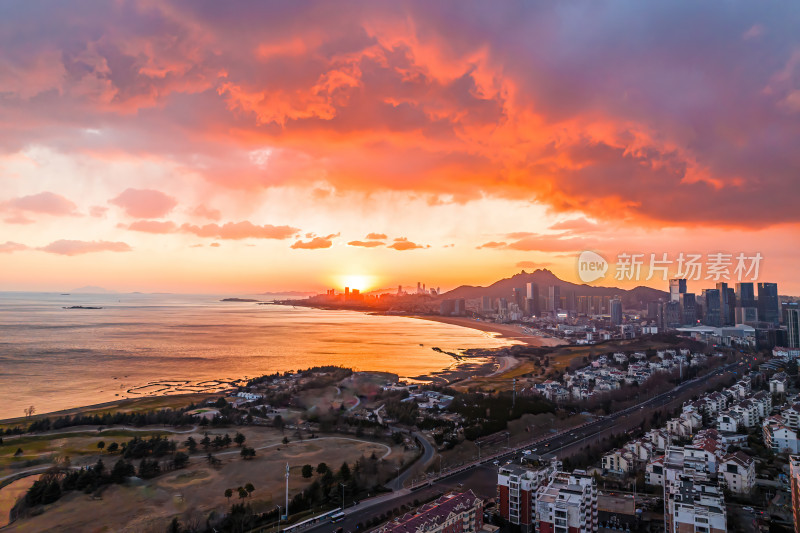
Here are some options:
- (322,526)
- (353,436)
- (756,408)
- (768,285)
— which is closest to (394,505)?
(322,526)

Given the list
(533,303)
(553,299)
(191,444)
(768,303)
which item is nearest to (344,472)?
(191,444)

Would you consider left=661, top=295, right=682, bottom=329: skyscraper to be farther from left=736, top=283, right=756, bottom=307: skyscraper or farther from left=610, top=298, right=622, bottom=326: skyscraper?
left=610, top=298, right=622, bottom=326: skyscraper

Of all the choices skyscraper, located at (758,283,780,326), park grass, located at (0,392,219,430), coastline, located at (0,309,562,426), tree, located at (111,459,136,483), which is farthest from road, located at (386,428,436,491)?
skyscraper, located at (758,283,780,326)

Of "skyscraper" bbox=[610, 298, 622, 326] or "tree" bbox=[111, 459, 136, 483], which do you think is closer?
"tree" bbox=[111, 459, 136, 483]

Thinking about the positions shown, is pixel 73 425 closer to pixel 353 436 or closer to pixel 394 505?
pixel 353 436

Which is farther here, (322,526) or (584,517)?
(322,526)

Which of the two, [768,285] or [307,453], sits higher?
[768,285]
